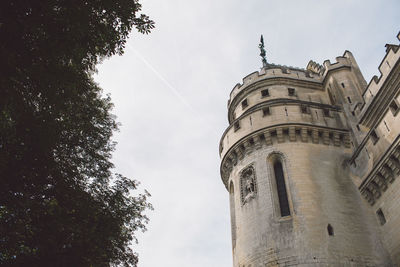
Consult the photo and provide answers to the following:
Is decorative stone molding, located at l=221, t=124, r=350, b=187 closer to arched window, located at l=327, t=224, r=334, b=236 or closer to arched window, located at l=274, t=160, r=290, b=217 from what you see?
arched window, located at l=274, t=160, r=290, b=217

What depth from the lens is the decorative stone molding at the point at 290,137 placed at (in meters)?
18.9

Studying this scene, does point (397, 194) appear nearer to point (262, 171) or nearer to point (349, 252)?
point (349, 252)

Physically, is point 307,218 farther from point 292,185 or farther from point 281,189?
point 281,189

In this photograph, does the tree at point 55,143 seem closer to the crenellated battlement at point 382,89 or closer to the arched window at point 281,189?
the arched window at point 281,189

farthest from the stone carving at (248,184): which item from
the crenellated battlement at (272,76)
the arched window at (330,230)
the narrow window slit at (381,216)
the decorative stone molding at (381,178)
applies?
the crenellated battlement at (272,76)

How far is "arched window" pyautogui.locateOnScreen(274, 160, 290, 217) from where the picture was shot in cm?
1666

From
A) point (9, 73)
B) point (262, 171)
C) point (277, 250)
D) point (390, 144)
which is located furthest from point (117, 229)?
point (390, 144)

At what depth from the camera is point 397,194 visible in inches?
582

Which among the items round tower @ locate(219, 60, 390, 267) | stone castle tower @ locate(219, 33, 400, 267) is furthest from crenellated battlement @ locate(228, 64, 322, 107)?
stone castle tower @ locate(219, 33, 400, 267)

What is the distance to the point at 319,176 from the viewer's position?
17375 millimetres

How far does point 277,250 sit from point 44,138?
10.5 meters

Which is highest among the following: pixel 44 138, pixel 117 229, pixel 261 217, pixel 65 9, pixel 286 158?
pixel 286 158

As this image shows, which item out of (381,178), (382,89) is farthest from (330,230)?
(382,89)

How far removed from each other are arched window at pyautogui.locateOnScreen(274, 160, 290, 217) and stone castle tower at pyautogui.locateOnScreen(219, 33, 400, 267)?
0.15 feet
